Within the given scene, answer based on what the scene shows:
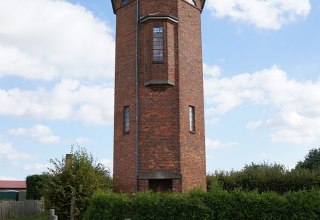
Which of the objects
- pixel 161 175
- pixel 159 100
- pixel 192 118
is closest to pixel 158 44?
pixel 159 100

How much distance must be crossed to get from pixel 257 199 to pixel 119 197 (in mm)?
5818

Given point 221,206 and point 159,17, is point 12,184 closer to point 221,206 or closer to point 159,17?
point 159,17

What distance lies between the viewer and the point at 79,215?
2122 cm

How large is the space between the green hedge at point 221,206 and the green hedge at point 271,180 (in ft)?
34.7

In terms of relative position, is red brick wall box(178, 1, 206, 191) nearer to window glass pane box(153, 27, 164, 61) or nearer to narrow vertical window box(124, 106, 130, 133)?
window glass pane box(153, 27, 164, 61)

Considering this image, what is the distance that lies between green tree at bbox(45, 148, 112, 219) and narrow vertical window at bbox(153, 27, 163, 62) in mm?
6948

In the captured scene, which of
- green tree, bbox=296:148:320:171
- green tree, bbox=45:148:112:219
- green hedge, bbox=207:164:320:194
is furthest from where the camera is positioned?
green tree, bbox=296:148:320:171

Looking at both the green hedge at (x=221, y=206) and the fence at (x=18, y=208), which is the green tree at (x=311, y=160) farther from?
the green hedge at (x=221, y=206)

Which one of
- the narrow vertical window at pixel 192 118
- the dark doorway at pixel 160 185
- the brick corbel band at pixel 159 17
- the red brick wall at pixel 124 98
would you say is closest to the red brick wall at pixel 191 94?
the narrow vertical window at pixel 192 118

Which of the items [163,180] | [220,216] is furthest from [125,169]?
[220,216]

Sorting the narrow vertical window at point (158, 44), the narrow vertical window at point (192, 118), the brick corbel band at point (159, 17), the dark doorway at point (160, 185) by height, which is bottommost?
the dark doorway at point (160, 185)

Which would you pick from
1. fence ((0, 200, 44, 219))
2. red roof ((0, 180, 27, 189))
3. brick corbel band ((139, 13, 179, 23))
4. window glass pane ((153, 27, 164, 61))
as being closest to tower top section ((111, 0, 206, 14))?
brick corbel band ((139, 13, 179, 23))

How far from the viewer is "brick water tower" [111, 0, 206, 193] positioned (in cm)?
2188

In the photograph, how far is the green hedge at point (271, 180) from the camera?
27.3 m
